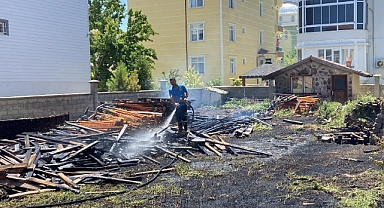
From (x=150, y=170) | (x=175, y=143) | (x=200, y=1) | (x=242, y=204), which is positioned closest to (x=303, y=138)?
(x=175, y=143)

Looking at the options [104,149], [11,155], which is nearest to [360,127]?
[104,149]

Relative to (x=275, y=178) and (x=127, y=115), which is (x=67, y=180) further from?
(x=127, y=115)

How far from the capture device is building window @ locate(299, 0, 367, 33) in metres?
29.6

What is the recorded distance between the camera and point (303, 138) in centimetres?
1491

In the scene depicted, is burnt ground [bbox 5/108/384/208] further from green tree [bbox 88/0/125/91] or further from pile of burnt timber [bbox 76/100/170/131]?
green tree [bbox 88/0/125/91]

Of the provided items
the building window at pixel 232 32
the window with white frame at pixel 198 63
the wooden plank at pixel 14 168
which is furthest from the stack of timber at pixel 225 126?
the building window at pixel 232 32

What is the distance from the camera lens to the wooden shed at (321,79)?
24562mm

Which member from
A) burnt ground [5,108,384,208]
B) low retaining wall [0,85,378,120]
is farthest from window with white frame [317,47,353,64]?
burnt ground [5,108,384,208]

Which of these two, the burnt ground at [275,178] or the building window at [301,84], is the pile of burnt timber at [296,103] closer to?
the building window at [301,84]

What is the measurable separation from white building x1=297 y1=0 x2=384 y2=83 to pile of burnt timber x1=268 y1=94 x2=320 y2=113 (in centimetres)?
800

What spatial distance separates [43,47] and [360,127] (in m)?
16.4

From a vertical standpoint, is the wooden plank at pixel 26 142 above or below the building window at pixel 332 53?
below

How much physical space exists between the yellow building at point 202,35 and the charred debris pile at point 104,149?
738 inches

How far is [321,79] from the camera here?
25.4 metres
